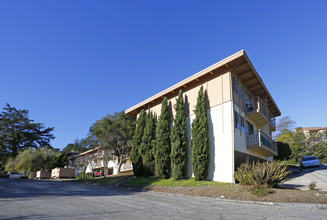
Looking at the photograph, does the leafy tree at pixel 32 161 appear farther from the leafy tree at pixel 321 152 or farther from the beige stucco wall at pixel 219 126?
the leafy tree at pixel 321 152

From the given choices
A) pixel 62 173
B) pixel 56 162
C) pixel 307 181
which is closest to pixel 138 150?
pixel 307 181

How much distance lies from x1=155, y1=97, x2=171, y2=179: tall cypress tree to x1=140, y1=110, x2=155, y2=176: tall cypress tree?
51.9 inches

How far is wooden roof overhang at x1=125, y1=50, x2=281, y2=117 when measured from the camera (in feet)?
56.9

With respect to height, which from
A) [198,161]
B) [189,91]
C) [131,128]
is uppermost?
[189,91]

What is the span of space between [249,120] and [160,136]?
313 inches

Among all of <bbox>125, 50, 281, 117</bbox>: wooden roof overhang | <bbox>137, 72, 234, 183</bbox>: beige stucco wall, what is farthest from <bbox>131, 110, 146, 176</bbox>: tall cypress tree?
<bbox>137, 72, 234, 183</bbox>: beige stucco wall

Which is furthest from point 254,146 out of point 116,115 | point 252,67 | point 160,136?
point 116,115

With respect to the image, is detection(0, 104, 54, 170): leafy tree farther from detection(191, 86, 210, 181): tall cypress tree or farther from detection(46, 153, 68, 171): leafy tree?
detection(191, 86, 210, 181): tall cypress tree

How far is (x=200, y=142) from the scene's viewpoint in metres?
17.0

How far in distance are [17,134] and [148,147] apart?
148 ft

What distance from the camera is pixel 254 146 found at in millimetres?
18141

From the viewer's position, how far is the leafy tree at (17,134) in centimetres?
5144

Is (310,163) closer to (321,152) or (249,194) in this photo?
(321,152)

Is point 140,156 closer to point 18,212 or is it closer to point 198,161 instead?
point 198,161
